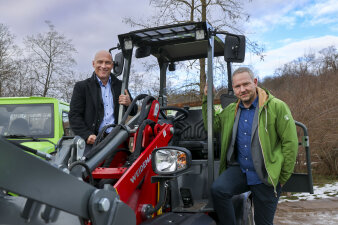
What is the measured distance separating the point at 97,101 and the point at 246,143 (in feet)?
5.34

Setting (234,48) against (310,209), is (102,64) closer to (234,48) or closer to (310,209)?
(234,48)

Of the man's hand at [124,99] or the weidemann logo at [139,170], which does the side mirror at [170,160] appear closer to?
the weidemann logo at [139,170]

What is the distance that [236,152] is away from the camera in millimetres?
3568

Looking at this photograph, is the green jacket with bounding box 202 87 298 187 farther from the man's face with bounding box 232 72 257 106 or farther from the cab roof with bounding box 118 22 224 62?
the cab roof with bounding box 118 22 224 62

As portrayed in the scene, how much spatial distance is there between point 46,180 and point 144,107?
191cm

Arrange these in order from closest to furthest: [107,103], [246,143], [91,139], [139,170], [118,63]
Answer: [139,170], [246,143], [91,139], [107,103], [118,63]

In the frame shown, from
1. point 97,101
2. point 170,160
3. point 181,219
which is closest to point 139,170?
point 170,160

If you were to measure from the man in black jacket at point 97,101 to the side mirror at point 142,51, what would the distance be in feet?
1.43

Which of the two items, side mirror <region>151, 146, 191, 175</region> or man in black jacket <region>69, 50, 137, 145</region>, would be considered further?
man in black jacket <region>69, 50, 137, 145</region>

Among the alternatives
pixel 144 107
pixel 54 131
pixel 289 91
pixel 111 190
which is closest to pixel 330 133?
pixel 289 91

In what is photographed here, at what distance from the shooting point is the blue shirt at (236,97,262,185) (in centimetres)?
335

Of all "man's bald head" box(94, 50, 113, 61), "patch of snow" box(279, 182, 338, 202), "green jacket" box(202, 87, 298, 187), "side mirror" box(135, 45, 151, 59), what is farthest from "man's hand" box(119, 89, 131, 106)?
"patch of snow" box(279, 182, 338, 202)

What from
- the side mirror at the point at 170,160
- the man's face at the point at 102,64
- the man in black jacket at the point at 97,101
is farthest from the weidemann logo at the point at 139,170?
the man's face at the point at 102,64

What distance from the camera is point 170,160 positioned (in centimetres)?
265
